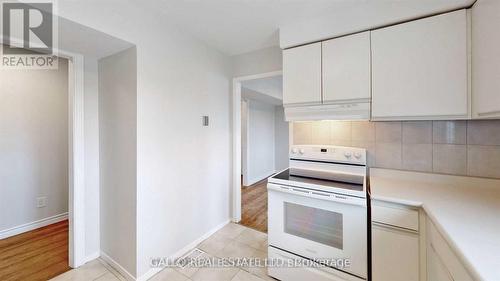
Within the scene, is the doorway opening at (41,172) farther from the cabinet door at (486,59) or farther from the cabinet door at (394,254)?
the cabinet door at (486,59)

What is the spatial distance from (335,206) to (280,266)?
2.42 feet

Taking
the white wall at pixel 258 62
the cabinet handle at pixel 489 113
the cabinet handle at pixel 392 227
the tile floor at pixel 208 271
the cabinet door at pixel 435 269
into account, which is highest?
the white wall at pixel 258 62

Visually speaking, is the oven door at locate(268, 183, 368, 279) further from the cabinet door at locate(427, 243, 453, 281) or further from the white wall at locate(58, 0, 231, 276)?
the white wall at locate(58, 0, 231, 276)

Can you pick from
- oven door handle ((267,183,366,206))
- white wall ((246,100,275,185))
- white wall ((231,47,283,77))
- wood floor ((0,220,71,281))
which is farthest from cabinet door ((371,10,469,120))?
white wall ((246,100,275,185))

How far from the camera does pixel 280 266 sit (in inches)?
67.9

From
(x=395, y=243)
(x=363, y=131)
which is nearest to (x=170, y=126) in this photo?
(x=363, y=131)

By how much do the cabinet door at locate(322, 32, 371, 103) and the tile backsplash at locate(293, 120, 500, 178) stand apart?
17.3 inches

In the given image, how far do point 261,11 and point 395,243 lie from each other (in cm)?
204

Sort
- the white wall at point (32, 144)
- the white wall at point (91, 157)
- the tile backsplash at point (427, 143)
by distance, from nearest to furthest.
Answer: the tile backsplash at point (427, 143) → the white wall at point (91, 157) → the white wall at point (32, 144)

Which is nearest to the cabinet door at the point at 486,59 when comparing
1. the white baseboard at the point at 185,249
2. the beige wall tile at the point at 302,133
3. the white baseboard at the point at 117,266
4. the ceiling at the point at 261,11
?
the ceiling at the point at 261,11

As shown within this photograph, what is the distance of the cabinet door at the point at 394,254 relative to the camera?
1.28 meters

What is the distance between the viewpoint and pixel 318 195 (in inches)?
60.6

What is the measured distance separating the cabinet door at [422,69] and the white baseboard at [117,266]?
2488mm

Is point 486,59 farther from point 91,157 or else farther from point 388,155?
point 91,157
